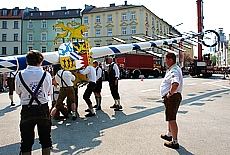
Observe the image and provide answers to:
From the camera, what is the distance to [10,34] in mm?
68438

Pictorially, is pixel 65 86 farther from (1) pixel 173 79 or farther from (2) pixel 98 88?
(1) pixel 173 79

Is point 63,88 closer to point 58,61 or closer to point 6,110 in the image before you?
point 58,61

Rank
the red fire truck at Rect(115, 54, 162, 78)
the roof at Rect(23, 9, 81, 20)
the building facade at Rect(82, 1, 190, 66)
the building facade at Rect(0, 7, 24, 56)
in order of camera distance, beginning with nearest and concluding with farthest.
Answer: the red fire truck at Rect(115, 54, 162, 78), the building facade at Rect(82, 1, 190, 66), the building facade at Rect(0, 7, 24, 56), the roof at Rect(23, 9, 81, 20)

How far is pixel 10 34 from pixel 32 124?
71.1 meters

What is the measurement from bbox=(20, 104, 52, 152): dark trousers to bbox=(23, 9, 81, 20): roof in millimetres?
66348

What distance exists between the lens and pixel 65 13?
228 ft

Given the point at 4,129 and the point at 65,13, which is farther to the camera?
the point at 65,13

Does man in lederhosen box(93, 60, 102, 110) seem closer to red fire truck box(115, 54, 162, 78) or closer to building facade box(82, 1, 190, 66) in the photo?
red fire truck box(115, 54, 162, 78)

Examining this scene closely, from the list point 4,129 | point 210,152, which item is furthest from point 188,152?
point 4,129

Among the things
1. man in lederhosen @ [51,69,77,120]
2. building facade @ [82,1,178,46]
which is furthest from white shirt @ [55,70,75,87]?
building facade @ [82,1,178,46]

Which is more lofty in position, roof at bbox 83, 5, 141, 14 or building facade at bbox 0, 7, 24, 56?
roof at bbox 83, 5, 141, 14

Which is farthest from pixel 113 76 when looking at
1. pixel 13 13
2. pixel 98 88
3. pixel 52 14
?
pixel 13 13

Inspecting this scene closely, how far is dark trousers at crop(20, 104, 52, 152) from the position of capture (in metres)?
3.69

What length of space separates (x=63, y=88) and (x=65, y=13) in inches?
2589
